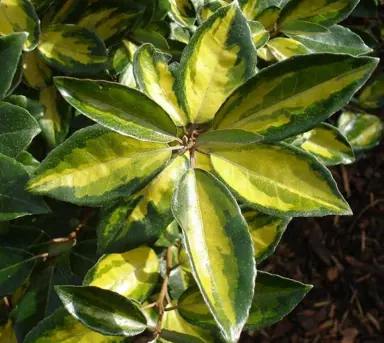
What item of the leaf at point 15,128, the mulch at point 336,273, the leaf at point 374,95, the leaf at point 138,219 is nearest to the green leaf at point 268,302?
the leaf at point 138,219

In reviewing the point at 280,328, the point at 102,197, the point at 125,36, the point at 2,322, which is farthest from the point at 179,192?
the point at 280,328

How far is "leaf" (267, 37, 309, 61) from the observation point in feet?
3.92

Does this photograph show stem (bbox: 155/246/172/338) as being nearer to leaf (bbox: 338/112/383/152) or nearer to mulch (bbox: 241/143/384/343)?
leaf (bbox: 338/112/383/152)

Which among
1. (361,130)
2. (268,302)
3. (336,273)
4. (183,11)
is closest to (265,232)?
(268,302)

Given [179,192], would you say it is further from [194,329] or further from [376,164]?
[376,164]

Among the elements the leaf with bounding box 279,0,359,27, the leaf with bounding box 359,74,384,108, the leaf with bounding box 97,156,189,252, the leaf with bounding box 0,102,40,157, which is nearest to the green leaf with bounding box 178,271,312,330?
the leaf with bounding box 97,156,189,252

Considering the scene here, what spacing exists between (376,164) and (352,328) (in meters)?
0.63

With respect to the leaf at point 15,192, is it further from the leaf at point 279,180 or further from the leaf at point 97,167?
the leaf at point 279,180

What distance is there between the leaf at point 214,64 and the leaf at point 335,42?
1.31 ft

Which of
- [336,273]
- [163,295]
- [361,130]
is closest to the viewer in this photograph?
[163,295]

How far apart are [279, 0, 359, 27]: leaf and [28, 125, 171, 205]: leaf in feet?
1.46

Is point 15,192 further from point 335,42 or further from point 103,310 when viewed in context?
point 335,42

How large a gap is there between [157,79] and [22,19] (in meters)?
0.27

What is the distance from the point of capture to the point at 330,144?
1.37m
